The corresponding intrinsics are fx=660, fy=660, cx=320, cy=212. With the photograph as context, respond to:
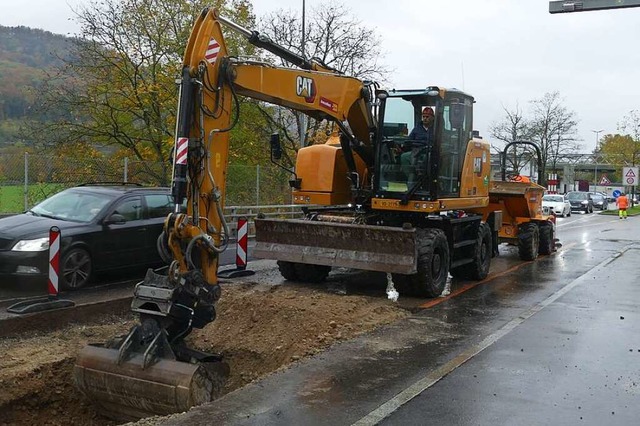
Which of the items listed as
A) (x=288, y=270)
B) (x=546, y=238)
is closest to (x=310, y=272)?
(x=288, y=270)

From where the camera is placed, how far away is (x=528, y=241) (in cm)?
1591

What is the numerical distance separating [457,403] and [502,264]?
10.3 metres

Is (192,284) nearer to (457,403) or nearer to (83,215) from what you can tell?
(457,403)

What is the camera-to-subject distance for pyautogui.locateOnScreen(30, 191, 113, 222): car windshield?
1056cm

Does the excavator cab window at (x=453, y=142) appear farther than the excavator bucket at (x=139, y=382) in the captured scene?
Yes

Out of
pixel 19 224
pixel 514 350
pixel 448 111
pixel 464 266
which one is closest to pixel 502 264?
pixel 464 266

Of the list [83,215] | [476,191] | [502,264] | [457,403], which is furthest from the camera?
[502,264]

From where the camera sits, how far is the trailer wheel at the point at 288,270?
11562 millimetres

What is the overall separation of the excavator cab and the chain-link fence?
9927mm

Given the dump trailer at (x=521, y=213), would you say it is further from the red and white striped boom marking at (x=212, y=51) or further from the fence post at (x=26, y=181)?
the fence post at (x=26, y=181)

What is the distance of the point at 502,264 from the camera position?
15.4 m

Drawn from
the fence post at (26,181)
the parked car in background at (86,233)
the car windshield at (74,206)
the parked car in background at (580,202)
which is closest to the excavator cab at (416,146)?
the parked car in background at (86,233)

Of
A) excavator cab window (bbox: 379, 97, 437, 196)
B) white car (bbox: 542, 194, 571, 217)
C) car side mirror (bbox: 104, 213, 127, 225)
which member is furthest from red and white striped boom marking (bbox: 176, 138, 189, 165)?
white car (bbox: 542, 194, 571, 217)

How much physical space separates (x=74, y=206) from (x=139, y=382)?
5.67 m
